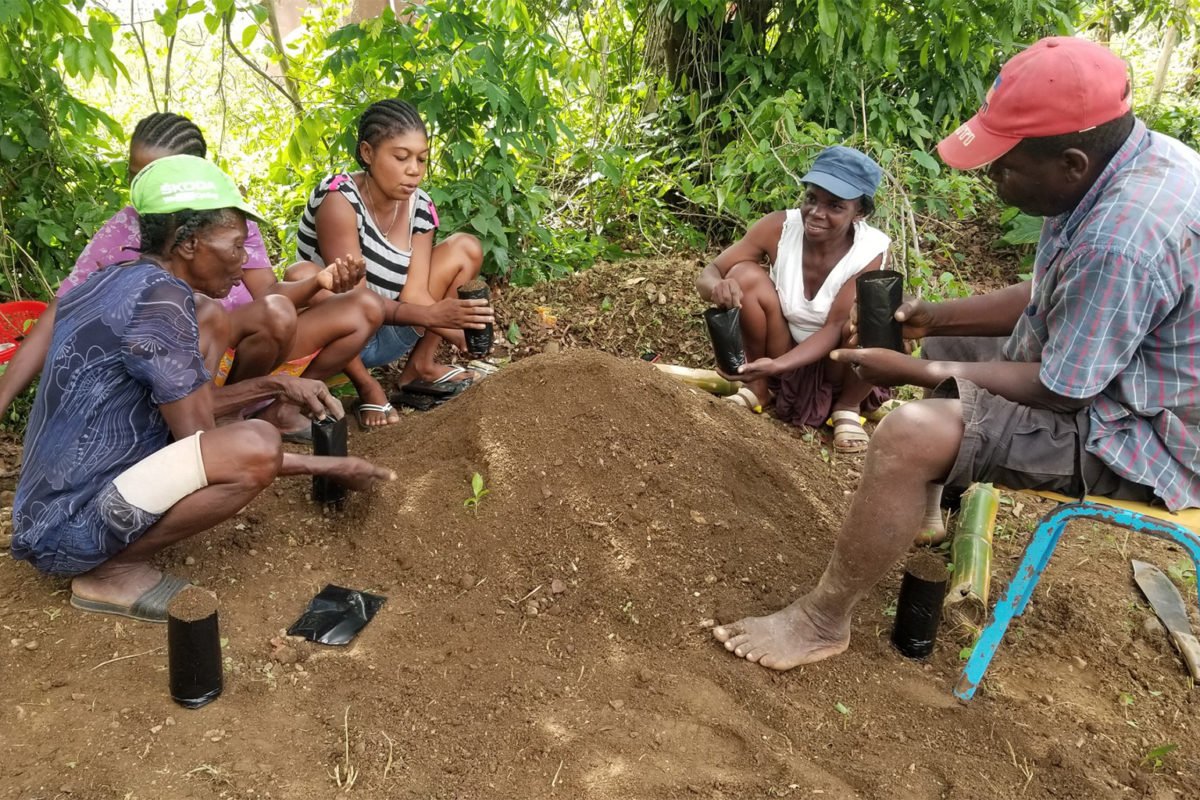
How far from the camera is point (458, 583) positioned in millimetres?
2535

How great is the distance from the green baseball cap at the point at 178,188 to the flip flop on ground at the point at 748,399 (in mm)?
2154

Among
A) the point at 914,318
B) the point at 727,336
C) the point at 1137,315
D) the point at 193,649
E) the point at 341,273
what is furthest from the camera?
the point at 727,336

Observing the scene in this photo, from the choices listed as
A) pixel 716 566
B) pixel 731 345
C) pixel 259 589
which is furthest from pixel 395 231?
pixel 716 566

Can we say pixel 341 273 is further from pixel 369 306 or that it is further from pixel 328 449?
pixel 328 449

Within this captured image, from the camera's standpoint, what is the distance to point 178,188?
2213 millimetres

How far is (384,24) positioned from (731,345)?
80.6 inches

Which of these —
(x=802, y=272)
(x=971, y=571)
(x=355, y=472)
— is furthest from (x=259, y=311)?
(x=971, y=571)

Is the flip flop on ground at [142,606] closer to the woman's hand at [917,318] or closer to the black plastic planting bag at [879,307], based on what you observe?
the black plastic planting bag at [879,307]

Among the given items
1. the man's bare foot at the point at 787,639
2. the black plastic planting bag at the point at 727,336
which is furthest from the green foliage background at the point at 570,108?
the man's bare foot at the point at 787,639

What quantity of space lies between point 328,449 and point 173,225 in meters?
0.81

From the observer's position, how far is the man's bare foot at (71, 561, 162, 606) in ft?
7.57

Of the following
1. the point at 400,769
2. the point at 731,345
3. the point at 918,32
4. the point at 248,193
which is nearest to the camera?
the point at 400,769

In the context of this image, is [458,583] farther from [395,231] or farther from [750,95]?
[750,95]

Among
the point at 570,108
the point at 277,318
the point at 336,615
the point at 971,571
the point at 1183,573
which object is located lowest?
the point at 336,615
